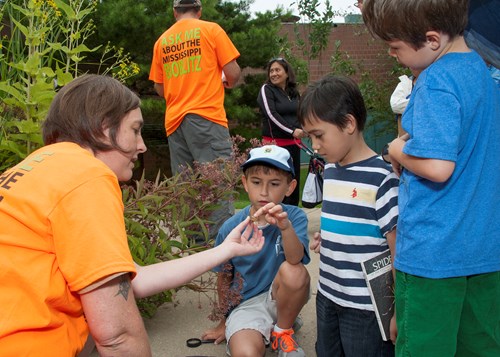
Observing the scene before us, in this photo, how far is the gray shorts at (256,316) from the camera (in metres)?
2.84

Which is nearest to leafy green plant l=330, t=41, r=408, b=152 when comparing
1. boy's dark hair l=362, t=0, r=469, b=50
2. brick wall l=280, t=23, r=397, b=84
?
brick wall l=280, t=23, r=397, b=84

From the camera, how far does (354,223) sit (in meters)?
2.38

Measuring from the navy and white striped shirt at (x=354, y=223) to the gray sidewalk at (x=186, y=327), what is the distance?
2.49 ft

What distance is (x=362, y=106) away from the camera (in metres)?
2.56

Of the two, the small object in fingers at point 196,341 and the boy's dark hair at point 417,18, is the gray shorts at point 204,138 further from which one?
the boy's dark hair at point 417,18

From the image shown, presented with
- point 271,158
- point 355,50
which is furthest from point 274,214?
point 355,50

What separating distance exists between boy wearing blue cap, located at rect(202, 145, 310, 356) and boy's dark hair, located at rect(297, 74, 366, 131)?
1.25 ft

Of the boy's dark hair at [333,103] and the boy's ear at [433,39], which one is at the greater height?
the boy's ear at [433,39]

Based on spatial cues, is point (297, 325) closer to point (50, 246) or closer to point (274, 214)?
point (274, 214)

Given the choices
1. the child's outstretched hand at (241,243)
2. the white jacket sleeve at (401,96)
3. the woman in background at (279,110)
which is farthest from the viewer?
the woman in background at (279,110)

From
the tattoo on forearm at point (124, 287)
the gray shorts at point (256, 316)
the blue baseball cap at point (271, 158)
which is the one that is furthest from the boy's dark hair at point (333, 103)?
the tattoo on forearm at point (124, 287)

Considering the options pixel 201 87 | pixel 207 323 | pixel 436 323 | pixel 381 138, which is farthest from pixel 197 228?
pixel 381 138

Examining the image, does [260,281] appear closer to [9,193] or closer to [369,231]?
[369,231]

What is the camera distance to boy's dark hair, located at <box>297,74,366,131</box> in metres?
2.48
